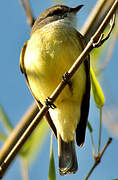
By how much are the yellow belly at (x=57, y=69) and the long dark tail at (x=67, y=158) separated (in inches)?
2.8

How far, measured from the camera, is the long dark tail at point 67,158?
3.44m

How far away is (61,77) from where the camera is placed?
3346 millimetres

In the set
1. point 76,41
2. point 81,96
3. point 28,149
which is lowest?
point 81,96

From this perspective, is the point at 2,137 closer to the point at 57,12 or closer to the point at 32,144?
the point at 32,144

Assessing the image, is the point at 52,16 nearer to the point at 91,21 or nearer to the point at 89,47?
the point at 91,21

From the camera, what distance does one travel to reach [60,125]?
3.82 metres

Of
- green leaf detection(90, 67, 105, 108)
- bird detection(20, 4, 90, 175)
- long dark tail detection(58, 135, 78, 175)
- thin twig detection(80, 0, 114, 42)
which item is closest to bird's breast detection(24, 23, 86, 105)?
bird detection(20, 4, 90, 175)

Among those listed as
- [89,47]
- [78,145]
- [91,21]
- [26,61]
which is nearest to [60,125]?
[78,145]

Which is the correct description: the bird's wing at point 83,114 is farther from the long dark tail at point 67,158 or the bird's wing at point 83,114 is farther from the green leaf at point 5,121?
the green leaf at point 5,121

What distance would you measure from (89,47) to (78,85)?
1340 millimetres

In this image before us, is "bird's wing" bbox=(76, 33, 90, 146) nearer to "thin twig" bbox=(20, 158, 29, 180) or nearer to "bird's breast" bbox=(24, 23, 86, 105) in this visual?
"bird's breast" bbox=(24, 23, 86, 105)

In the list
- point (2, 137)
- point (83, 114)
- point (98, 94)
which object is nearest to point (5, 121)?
point (2, 137)

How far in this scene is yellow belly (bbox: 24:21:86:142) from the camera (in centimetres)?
333

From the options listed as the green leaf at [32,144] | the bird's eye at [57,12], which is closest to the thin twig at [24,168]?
the green leaf at [32,144]
